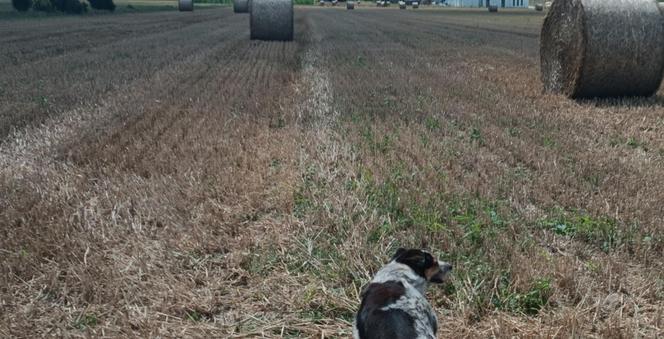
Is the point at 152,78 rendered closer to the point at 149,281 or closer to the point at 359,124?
the point at 359,124

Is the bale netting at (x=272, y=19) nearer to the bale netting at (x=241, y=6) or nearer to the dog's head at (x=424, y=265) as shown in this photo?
the dog's head at (x=424, y=265)

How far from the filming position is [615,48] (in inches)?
354

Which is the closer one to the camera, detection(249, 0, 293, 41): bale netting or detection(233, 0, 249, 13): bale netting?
detection(249, 0, 293, 41): bale netting

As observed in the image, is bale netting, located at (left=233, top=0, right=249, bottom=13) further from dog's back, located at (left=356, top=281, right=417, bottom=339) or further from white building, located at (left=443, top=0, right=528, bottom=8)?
white building, located at (left=443, top=0, right=528, bottom=8)

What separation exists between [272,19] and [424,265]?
17598mm

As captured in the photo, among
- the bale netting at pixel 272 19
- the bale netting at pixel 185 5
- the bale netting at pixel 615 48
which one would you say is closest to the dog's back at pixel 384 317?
the bale netting at pixel 615 48

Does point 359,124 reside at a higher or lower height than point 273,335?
higher

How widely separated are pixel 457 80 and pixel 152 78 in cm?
620

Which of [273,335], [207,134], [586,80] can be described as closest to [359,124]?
[207,134]

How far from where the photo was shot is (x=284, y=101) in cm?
926

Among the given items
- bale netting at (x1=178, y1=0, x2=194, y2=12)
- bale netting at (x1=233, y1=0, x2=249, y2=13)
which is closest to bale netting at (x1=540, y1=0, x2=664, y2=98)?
bale netting at (x1=233, y1=0, x2=249, y2=13)

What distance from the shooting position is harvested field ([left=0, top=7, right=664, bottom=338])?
3375 millimetres

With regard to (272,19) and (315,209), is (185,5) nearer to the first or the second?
(272,19)

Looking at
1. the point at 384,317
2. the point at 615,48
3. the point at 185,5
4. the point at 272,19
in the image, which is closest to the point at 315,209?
the point at 384,317
